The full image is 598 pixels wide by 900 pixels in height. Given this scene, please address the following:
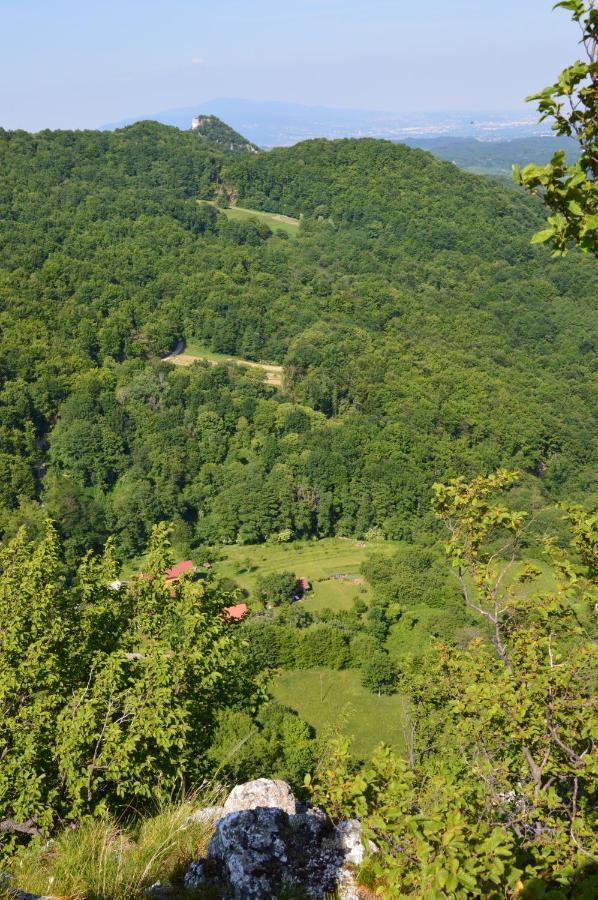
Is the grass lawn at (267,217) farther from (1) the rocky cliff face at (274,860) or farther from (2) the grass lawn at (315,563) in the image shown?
(1) the rocky cliff face at (274,860)

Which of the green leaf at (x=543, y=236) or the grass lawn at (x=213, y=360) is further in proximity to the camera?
the grass lawn at (x=213, y=360)

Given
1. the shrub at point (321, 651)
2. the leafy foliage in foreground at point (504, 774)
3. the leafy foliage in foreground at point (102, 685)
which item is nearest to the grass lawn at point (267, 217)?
the shrub at point (321, 651)

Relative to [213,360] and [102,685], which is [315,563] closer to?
[213,360]

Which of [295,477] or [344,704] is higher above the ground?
[295,477]

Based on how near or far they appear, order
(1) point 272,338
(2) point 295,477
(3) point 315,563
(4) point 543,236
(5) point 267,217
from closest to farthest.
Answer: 1. (4) point 543,236
2. (3) point 315,563
3. (2) point 295,477
4. (1) point 272,338
5. (5) point 267,217

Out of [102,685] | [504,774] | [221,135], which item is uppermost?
[221,135]

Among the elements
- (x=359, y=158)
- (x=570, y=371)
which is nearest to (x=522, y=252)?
(x=570, y=371)

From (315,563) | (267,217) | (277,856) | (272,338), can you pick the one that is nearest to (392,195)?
(267,217)
